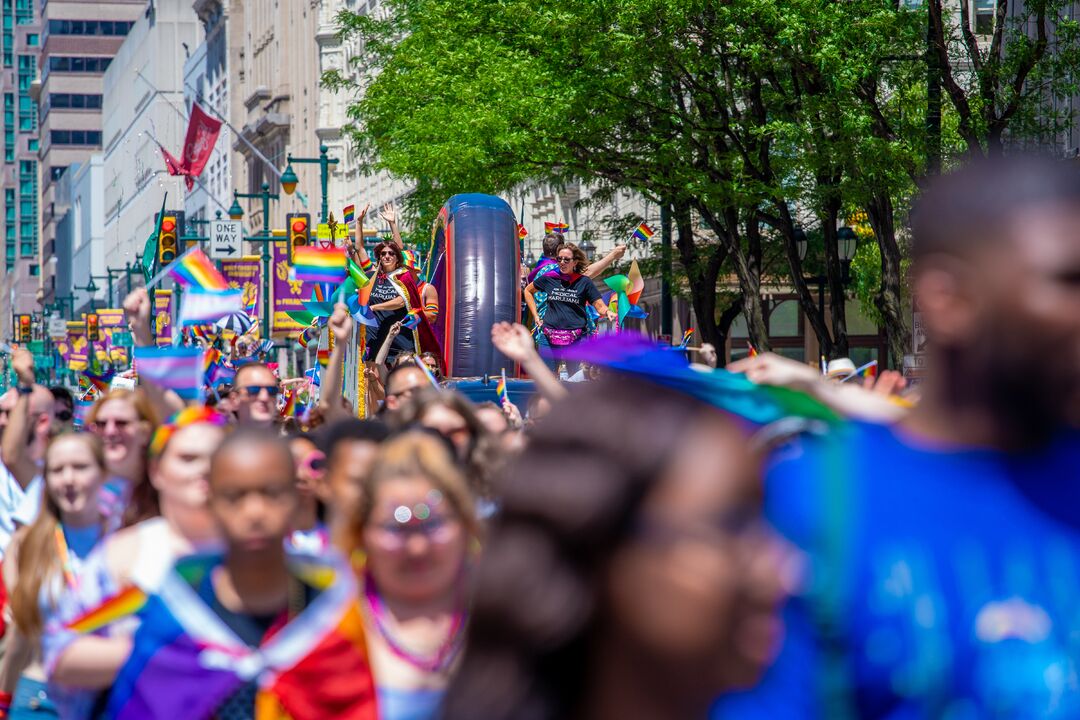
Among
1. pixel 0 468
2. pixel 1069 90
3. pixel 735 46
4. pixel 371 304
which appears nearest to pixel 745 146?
pixel 735 46

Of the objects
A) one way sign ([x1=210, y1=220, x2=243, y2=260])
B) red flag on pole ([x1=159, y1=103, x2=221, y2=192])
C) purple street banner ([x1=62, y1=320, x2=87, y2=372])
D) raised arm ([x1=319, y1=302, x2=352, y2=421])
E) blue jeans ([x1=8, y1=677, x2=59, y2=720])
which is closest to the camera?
blue jeans ([x1=8, y1=677, x2=59, y2=720])

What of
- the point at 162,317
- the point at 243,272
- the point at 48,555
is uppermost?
the point at 243,272

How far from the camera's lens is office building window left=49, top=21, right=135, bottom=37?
16800cm

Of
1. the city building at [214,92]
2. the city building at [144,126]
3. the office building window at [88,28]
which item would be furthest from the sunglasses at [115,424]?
the office building window at [88,28]

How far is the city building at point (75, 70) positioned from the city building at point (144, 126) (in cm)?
2249

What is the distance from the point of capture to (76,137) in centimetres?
17750

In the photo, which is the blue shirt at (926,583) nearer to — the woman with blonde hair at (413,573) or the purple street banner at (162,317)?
the woman with blonde hair at (413,573)

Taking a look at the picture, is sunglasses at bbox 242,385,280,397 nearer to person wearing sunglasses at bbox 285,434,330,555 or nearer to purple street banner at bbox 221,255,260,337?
person wearing sunglasses at bbox 285,434,330,555

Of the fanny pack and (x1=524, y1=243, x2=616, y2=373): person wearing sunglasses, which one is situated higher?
(x1=524, y1=243, x2=616, y2=373): person wearing sunglasses

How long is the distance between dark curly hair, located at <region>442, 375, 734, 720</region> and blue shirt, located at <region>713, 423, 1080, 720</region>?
0.35 m

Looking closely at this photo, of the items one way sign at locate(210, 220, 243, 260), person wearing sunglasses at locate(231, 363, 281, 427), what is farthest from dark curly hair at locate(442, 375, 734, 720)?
one way sign at locate(210, 220, 243, 260)

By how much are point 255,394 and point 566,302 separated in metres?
8.19

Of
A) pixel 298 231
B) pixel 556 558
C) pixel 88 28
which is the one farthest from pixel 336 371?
pixel 88 28

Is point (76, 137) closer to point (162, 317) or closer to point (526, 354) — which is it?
point (162, 317)
